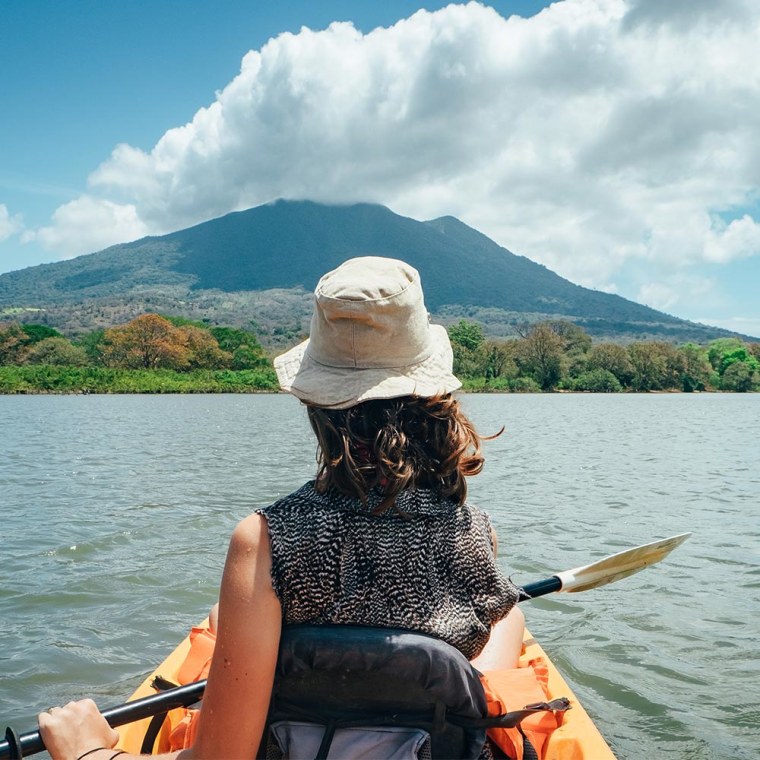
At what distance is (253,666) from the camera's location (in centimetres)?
154

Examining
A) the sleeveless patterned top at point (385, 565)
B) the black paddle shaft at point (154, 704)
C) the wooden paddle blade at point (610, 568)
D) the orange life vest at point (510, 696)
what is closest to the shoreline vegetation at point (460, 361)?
the wooden paddle blade at point (610, 568)

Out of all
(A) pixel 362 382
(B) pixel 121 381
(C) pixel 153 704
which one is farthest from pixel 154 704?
(B) pixel 121 381

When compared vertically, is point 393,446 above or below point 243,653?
above

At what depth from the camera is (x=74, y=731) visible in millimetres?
1962

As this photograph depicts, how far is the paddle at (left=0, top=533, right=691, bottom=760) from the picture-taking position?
220cm

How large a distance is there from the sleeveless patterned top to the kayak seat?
1.7 inches

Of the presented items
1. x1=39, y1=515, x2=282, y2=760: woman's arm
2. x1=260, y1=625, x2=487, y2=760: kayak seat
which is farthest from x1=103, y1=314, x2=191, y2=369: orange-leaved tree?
Answer: x1=39, y1=515, x2=282, y2=760: woman's arm

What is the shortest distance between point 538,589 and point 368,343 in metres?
1.88

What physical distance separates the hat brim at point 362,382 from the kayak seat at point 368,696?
50 cm

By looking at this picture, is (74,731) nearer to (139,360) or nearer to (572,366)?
(139,360)

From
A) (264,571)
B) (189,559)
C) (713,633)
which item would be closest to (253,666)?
Result: (264,571)

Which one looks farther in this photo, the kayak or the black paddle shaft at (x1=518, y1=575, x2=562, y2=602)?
the black paddle shaft at (x1=518, y1=575, x2=562, y2=602)

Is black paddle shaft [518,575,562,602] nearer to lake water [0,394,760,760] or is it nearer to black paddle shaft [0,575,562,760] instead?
Answer: black paddle shaft [0,575,562,760]

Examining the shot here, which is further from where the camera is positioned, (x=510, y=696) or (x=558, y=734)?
(x=558, y=734)
